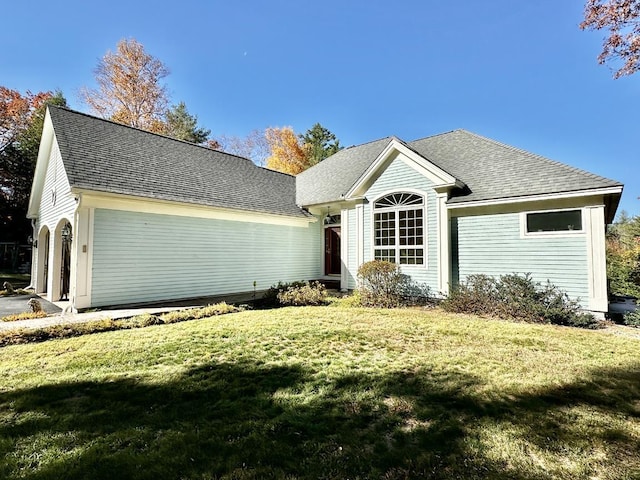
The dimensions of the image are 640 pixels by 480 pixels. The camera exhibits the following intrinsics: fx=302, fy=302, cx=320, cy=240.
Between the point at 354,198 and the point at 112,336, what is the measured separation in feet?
28.7

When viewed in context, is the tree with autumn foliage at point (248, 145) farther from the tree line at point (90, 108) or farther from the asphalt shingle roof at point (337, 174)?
the asphalt shingle roof at point (337, 174)

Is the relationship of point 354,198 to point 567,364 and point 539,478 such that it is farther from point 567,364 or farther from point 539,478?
point 539,478

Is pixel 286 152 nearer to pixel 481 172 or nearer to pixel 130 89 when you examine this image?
pixel 130 89

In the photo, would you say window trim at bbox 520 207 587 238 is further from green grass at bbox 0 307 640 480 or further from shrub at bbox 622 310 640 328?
green grass at bbox 0 307 640 480

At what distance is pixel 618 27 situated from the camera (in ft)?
31.5

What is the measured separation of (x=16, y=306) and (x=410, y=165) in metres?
13.6

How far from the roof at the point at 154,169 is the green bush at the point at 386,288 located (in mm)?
4919

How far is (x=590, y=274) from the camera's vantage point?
7.83 meters

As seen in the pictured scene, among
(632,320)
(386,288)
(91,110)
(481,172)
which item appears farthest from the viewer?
(91,110)

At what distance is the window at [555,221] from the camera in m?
8.24

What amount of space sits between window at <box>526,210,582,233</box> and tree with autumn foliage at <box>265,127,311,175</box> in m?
21.6

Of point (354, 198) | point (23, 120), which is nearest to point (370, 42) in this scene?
point (354, 198)

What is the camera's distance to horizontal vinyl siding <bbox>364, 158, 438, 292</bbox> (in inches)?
396

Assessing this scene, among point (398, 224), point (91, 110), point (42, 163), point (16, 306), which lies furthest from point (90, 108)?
point (398, 224)
